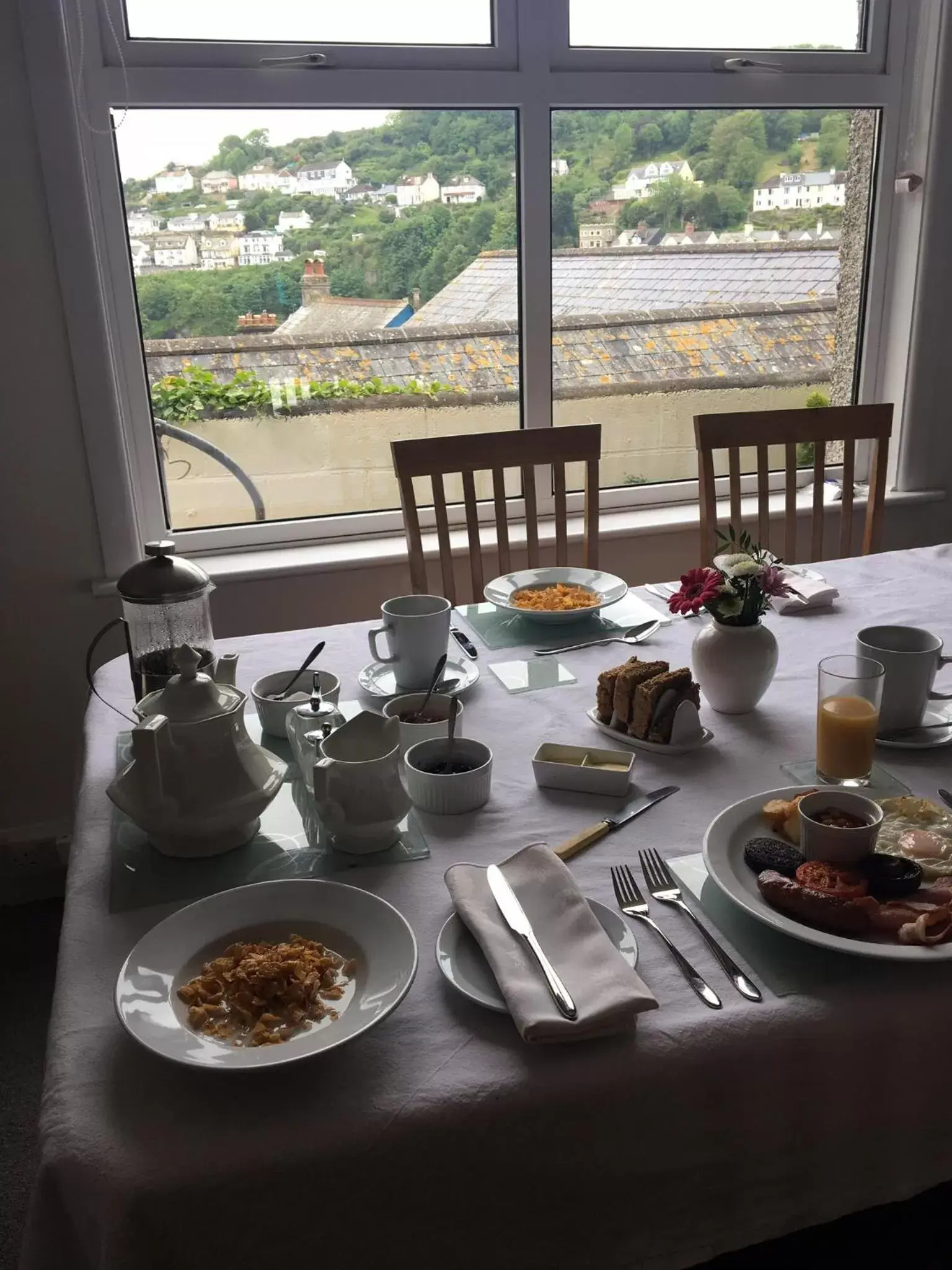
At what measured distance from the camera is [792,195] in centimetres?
251

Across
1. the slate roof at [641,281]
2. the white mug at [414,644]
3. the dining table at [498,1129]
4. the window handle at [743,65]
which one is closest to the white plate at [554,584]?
the white mug at [414,644]

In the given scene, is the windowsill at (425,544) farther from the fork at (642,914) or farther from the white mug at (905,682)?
the fork at (642,914)

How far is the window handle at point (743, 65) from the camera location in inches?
90.9

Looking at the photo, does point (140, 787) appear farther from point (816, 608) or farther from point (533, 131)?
point (533, 131)

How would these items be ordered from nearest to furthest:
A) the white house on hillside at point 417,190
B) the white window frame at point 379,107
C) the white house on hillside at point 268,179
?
the white window frame at point 379,107, the white house on hillside at point 268,179, the white house on hillside at point 417,190

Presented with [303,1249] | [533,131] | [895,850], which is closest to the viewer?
[303,1249]

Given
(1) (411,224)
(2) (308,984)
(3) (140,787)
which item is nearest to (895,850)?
(2) (308,984)

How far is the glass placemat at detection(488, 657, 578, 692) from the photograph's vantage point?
1.32 meters

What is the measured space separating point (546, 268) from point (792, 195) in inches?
27.7

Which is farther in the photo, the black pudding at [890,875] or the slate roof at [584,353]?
the slate roof at [584,353]

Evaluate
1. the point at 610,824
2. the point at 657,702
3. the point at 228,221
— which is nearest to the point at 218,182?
the point at 228,221

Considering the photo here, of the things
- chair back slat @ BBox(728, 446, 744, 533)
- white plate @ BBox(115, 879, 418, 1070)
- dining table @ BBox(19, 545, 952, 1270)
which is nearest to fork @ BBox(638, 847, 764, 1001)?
dining table @ BBox(19, 545, 952, 1270)

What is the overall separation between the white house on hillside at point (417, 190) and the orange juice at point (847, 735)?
1.69 m

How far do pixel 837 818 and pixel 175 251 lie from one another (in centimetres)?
188
